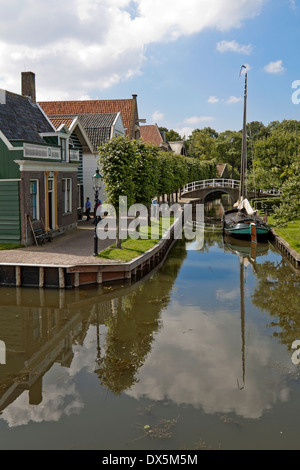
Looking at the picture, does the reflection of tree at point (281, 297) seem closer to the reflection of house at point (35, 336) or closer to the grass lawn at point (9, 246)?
the reflection of house at point (35, 336)

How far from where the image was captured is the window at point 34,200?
20562 mm

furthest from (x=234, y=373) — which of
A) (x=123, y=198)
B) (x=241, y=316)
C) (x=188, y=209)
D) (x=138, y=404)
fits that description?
(x=188, y=209)

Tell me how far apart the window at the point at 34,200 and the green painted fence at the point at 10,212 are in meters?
1.27

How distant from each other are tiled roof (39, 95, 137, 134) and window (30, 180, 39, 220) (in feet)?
64.8

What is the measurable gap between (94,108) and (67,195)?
16.6 meters

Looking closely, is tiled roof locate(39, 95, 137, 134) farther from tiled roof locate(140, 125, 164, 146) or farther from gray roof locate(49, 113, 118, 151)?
tiled roof locate(140, 125, 164, 146)

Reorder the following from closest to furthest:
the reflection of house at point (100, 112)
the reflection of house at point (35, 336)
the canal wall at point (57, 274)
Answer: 1. the reflection of house at point (35, 336)
2. the canal wall at point (57, 274)
3. the reflection of house at point (100, 112)

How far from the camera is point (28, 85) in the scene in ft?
84.5

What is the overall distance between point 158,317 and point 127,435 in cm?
618

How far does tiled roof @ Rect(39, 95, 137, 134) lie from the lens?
128ft

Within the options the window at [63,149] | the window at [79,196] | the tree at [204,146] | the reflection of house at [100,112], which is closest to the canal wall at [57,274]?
the window at [63,149]

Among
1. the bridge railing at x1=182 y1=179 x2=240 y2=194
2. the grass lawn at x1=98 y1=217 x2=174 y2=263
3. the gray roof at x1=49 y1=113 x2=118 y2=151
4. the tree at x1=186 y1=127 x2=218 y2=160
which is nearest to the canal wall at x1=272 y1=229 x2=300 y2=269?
the grass lawn at x1=98 y1=217 x2=174 y2=263
